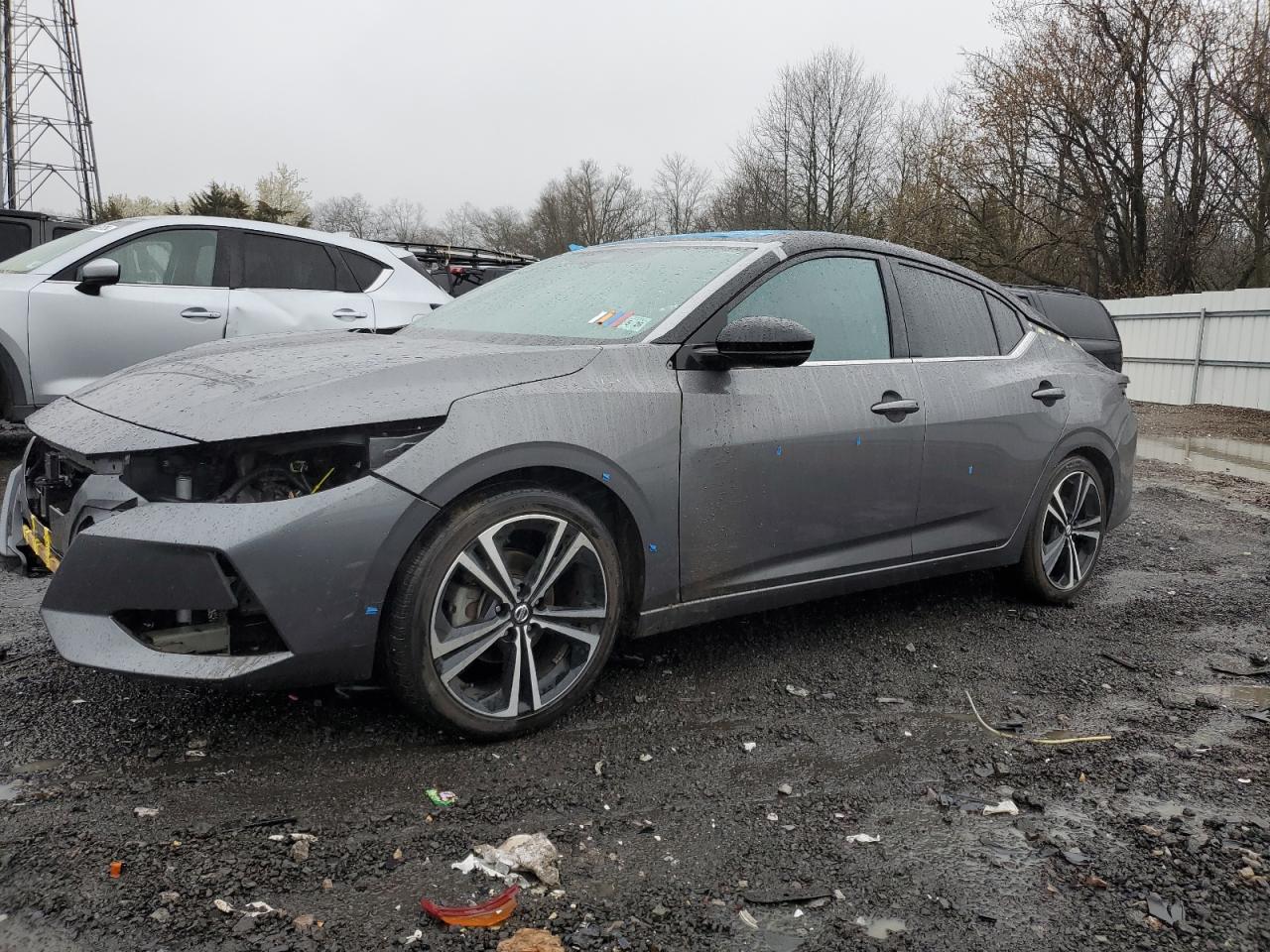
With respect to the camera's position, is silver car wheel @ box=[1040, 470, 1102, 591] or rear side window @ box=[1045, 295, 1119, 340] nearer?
silver car wheel @ box=[1040, 470, 1102, 591]

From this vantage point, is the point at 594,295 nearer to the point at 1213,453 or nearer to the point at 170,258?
the point at 170,258

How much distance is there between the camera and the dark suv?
29.4 feet

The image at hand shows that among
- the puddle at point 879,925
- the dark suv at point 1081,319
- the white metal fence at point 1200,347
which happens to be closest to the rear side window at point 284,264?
the dark suv at point 1081,319

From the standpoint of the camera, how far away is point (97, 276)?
6750mm

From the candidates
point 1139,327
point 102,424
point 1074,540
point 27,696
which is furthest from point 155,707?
point 1139,327

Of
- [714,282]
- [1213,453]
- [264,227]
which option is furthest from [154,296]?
[1213,453]

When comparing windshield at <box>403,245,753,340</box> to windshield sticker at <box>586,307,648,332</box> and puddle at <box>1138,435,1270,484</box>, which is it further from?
puddle at <box>1138,435,1270,484</box>

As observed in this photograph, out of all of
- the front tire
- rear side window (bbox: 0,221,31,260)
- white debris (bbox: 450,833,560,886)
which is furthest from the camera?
rear side window (bbox: 0,221,31,260)

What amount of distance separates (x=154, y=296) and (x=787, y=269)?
17.0 ft

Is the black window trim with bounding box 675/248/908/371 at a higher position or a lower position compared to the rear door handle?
higher

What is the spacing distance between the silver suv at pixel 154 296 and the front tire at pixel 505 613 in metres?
4.03

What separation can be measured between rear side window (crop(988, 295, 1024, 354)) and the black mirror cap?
5.45 feet

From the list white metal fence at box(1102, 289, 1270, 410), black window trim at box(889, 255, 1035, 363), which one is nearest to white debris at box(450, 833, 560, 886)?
black window trim at box(889, 255, 1035, 363)

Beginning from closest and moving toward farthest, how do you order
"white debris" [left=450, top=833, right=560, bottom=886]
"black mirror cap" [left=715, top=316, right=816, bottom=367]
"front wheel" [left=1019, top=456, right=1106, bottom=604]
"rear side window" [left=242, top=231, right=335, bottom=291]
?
"white debris" [left=450, top=833, right=560, bottom=886], "black mirror cap" [left=715, top=316, right=816, bottom=367], "front wheel" [left=1019, top=456, right=1106, bottom=604], "rear side window" [left=242, top=231, right=335, bottom=291]
